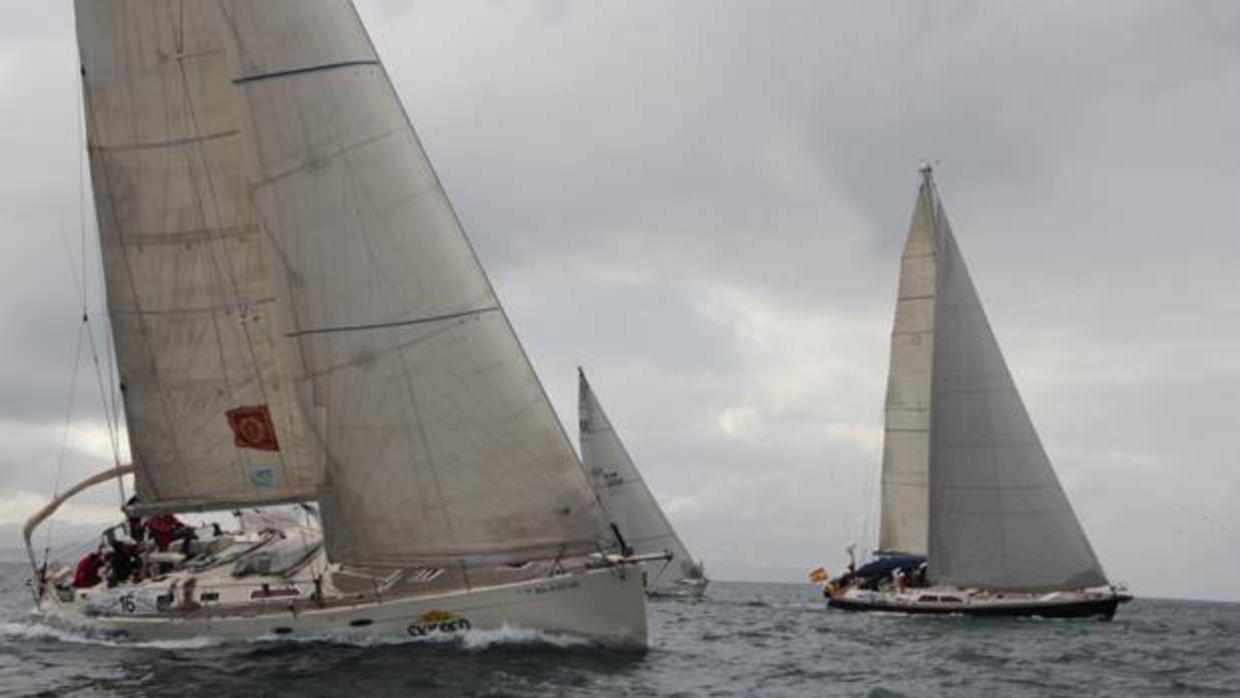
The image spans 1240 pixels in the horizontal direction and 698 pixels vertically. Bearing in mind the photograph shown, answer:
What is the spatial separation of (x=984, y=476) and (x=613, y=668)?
25.2 meters

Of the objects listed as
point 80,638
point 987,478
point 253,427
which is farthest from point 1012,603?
point 80,638

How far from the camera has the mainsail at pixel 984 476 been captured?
48.1 m

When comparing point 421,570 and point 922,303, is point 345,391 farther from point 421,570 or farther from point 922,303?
point 922,303

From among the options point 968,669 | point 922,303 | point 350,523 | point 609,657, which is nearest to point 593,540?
point 609,657

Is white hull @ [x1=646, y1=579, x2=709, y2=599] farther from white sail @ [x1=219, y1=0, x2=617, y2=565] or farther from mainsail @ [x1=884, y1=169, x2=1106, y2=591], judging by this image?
white sail @ [x1=219, y1=0, x2=617, y2=565]

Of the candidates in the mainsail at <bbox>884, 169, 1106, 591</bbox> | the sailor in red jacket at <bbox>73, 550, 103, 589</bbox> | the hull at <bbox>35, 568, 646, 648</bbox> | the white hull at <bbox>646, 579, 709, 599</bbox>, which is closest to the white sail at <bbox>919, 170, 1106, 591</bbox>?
the mainsail at <bbox>884, 169, 1106, 591</bbox>

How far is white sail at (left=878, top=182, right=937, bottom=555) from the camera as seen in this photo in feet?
183

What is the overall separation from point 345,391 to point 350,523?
109 inches

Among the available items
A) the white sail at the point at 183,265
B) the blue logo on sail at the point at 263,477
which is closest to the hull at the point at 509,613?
the blue logo on sail at the point at 263,477

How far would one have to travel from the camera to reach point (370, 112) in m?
30.1

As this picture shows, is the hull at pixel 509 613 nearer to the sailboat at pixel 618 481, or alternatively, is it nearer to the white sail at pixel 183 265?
the white sail at pixel 183 265

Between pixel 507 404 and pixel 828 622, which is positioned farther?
pixel 828 622

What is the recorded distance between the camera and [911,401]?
57.2 meters

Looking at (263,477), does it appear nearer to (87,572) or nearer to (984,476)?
(87,572)
